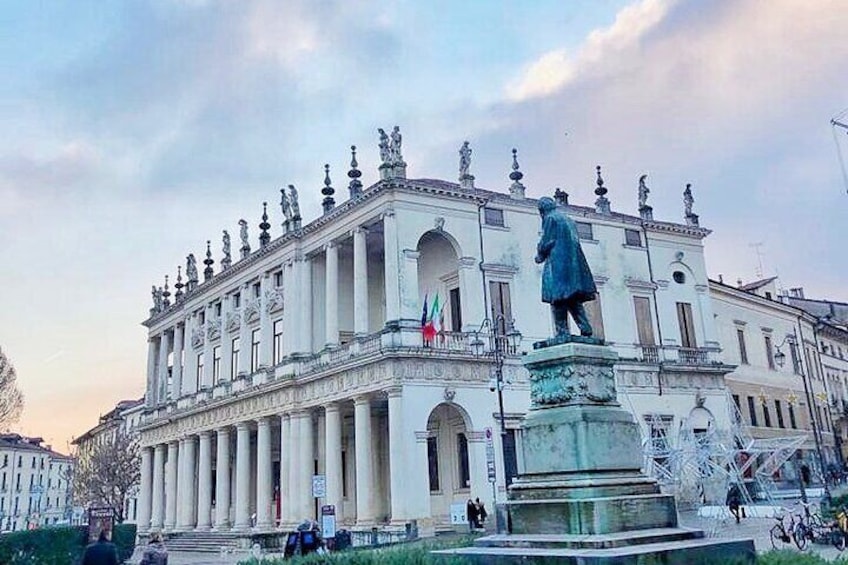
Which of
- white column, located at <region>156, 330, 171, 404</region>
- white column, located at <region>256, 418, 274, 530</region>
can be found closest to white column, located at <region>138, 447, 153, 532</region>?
white column, located at <region>156, 330, 171, 404</region>

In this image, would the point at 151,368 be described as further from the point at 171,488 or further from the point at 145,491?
the point at 171,488

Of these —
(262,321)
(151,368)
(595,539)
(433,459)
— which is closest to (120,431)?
(151,368)

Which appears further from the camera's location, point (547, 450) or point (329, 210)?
point (329, 210)

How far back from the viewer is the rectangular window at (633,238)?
4009cm

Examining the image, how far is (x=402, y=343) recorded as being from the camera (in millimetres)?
31203

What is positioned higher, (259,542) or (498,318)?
(498,318)

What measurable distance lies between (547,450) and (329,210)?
27082 mm

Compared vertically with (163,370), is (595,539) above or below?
below

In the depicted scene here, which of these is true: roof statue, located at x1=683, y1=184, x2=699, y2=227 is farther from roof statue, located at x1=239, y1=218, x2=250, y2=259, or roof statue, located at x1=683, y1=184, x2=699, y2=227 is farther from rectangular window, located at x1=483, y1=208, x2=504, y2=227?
roof statue, located at x1=239, y1=218, x2=250, y2=259

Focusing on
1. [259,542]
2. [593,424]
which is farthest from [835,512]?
[259,542]

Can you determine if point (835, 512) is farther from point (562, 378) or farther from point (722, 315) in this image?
point (722, 315)

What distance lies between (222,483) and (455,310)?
56.0 feet

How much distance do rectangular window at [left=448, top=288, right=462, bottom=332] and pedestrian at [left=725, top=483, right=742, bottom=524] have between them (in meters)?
12.9

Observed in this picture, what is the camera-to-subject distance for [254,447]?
152ft
